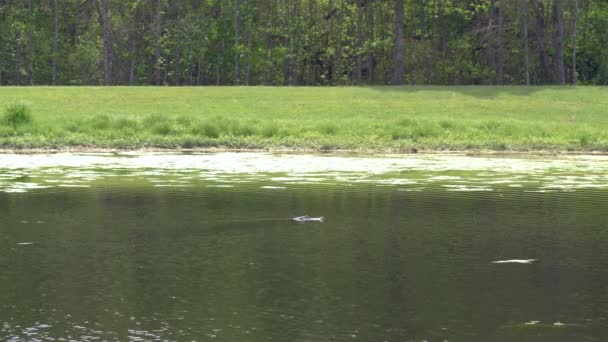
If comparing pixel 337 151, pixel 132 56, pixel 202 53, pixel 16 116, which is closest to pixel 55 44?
pixel 132 56

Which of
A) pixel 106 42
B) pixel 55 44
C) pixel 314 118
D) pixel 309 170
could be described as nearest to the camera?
pixel 309 170

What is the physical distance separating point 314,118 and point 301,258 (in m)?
32.8

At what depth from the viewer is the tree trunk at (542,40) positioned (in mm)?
74750

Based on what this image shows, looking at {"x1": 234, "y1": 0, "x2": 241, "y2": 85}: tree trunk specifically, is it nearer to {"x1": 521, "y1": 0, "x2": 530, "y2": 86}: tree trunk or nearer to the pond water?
{"x1": 521, "y1": 0, "x2": 530, "y2": 86}: tree trunk

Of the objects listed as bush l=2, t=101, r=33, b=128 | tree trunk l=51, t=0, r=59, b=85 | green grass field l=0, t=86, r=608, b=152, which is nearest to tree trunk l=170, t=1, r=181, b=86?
tree trunk l=51, t=0, r=59, b=85

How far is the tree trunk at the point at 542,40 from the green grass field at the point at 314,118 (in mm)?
17277

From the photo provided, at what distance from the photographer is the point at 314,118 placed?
160 ft

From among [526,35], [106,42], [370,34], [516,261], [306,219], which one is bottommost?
[516,261]

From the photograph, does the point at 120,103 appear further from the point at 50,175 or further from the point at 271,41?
the point at 271,41

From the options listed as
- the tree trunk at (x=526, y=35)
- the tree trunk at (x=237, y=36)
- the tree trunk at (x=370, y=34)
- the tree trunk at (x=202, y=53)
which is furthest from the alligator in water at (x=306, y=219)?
the tree trunk at (x=370, y=34)

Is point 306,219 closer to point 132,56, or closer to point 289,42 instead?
point 289,42

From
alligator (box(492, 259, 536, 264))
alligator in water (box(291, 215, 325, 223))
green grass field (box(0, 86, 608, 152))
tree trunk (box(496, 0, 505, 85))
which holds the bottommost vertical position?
alligator (box(492, 259, 536, 264))

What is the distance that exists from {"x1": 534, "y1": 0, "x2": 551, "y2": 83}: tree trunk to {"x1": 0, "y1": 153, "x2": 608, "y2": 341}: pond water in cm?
4683

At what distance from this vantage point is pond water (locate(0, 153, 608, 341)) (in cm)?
1215
